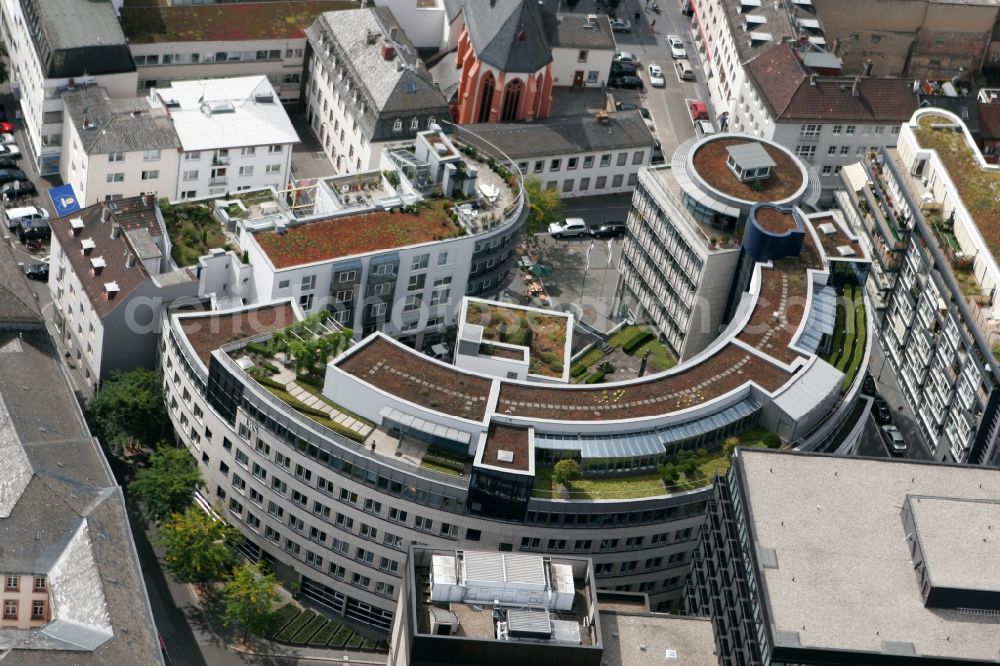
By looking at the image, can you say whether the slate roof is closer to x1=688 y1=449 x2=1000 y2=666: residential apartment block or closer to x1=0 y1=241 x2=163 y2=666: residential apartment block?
x1=0 y1=241 x2=163 y2=666: residential apartment block

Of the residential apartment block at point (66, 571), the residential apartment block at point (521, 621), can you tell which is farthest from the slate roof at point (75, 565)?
the residential apartment block at point (521, 621)

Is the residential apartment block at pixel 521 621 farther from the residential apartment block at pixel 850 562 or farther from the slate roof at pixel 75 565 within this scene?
the slate roof at pixel 75 565

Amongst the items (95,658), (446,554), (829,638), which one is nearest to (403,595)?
(446,554)

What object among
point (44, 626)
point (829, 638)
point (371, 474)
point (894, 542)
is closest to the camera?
point (829, 638)

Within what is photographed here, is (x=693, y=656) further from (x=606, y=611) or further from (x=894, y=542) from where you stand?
(x=894, y=542)

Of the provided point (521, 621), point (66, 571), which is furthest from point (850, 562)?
point (66, 571)

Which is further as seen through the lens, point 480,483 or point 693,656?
point 480,483
